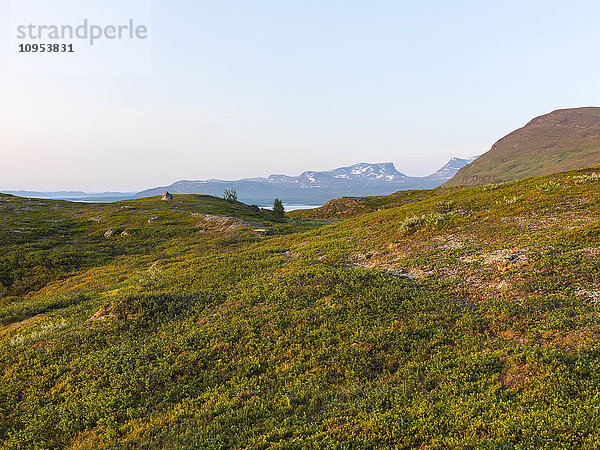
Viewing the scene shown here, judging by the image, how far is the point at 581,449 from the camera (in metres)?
6.62

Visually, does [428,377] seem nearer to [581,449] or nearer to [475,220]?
[581,449]

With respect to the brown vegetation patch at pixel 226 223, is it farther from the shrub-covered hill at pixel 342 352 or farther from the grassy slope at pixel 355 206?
the grassy slope at pixel 355 206

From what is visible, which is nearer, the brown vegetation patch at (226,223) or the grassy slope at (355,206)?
the brown vegetation patch at (226,223)

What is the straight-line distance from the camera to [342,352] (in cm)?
1241

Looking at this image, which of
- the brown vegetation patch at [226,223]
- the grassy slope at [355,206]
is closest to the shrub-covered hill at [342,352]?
the brown vegetation patch at [226,223]

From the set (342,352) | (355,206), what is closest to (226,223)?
(342,352)

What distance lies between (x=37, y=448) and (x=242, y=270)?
17234 mm

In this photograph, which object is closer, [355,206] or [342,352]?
[342,352]

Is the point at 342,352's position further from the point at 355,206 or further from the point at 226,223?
the point at 355,206

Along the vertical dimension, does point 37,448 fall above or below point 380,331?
below

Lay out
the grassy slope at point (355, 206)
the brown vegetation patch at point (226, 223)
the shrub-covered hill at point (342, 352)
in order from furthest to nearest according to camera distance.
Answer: the grassy slope at point (355, 206) → the brown vegetation patch at point (226, 223) → the shrub-covered hill at point (342, 352)

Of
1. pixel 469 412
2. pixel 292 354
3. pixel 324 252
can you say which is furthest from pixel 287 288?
pixel 469 412

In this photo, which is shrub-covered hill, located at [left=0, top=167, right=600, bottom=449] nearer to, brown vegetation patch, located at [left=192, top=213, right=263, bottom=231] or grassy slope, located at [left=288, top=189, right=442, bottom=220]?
brown vegetation patch, located at [left=192, top=213, right=263, bottom=231]

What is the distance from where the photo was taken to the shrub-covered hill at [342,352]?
8664 millimetres
